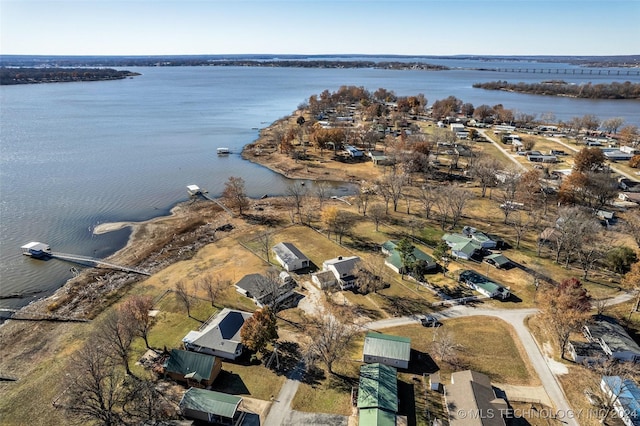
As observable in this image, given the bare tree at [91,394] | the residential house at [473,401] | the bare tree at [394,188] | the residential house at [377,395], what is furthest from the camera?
the bare tree at [394,188]

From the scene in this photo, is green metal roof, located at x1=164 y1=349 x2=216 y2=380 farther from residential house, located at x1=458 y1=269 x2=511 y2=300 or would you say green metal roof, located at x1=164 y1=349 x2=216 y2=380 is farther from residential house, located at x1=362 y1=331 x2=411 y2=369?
residential house, located at x1=458 y1=269 x2=511 y2=300

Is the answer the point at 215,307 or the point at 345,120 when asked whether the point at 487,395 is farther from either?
the point at 345,120

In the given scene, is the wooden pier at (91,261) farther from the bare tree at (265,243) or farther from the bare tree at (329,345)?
the bare tree at (329,345)

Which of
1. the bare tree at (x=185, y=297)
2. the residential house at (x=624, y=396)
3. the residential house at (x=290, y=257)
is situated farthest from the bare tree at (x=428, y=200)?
the bare tree at (x=185, y=297)

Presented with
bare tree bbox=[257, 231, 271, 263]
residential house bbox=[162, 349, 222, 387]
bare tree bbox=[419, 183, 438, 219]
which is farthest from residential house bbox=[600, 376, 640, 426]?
bare tree bbox=[257, 231, 271, 263]

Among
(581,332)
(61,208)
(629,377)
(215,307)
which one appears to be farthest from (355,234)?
(61,208)

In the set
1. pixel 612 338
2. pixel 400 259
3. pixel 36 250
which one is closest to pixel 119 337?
pixel 400 259

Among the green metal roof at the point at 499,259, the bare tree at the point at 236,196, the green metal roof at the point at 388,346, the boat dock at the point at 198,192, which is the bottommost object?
the green metal roof at the point at 388,346
